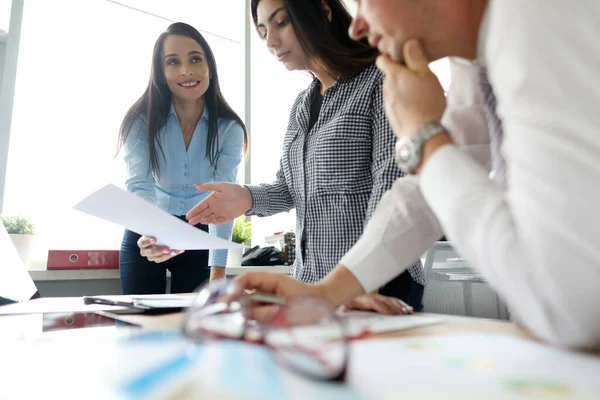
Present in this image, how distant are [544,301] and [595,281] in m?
0.05

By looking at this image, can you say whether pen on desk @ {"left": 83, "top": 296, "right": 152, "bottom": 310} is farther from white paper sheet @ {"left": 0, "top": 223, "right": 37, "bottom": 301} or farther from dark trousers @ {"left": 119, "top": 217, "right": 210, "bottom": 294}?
dark trousers @ {"left": 119, "top": 217, "right": 210, "bottom": 294}

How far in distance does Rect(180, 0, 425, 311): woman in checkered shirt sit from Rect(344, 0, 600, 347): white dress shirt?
0.48 metres

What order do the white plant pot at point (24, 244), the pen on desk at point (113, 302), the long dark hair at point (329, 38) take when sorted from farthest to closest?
the white plant pot at point (24, 244), the long dark hair at point (329, 38), the pen on desk at point (113, 302)

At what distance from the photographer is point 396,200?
2.42 feet

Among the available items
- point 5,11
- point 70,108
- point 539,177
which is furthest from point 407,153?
point 5,11

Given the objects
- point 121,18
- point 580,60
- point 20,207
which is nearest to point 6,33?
point 121,18

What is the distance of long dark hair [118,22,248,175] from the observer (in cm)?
186

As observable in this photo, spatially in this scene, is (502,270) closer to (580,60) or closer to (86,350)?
(580,60)

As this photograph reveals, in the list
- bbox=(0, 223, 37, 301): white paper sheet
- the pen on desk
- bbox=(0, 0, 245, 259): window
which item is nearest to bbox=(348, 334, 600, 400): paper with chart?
the pen on desk

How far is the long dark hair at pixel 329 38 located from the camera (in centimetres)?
113

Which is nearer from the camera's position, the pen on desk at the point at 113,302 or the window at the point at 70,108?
the pen on desk at the point at 113,302

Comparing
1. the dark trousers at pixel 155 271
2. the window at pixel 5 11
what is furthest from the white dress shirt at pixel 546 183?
the window at pixel 5 11

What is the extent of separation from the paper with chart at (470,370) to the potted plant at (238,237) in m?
2.23

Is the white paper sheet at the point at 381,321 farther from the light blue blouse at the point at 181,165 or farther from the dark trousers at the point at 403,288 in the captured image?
the light blue blouse at the point at 181,165
